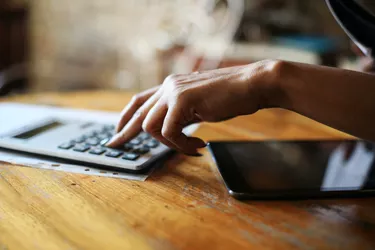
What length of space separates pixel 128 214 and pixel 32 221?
91mm

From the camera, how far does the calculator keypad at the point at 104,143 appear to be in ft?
1.69

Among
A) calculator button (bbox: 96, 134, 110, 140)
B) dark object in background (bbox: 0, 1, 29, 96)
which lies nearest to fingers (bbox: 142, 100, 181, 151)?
calculator button (bbox: 96, 134, 110, 140)

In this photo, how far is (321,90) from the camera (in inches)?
16.5

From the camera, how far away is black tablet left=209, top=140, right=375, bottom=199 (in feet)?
1.43

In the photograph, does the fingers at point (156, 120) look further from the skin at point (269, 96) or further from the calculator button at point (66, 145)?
the calculator button at point (66, 145)

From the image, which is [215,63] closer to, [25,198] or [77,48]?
[77,48]

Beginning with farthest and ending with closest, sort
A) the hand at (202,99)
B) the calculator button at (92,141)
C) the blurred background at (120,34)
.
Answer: the blurred background at (120,34) < the calculator button at (92,141) < the hand at (202,99)

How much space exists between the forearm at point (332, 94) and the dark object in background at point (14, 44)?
7.65ft

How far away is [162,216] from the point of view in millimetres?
386

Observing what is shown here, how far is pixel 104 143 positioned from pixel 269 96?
9.7 inches

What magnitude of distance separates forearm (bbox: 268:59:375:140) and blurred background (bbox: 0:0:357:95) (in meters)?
1.95

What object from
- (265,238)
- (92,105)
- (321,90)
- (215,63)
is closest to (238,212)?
(265,238)

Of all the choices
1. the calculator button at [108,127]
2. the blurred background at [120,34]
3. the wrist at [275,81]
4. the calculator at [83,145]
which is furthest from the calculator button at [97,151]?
the blurred background at [120,34]

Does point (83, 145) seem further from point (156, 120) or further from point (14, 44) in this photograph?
point (14, 44)
